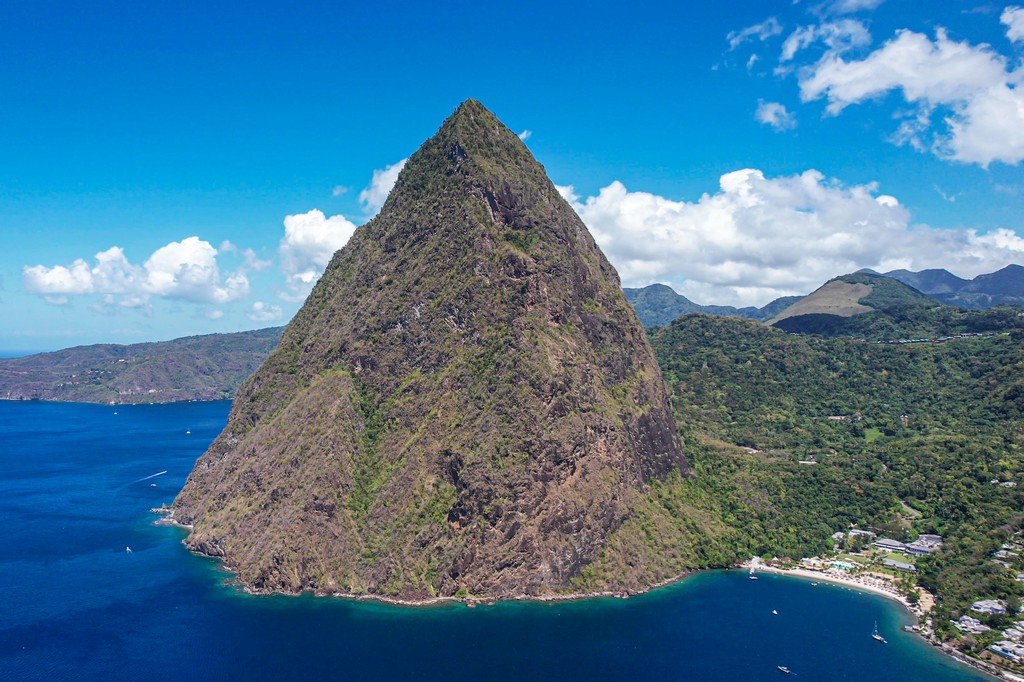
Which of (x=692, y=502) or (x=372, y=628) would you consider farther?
(x=692, y=502)

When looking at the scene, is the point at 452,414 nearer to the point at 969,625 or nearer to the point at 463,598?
the point at 463,598

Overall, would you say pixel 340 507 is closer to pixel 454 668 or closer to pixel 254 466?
pixel 254 466

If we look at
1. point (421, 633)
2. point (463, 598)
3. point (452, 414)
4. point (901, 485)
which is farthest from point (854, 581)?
point (421, 633)

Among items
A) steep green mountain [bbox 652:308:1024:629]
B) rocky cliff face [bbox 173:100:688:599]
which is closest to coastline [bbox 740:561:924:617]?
steep green mountain [bbox 652:308:1024:629]

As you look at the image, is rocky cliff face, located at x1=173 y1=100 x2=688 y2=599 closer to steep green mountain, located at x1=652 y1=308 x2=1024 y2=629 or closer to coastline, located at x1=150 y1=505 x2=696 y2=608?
coastline, located at x1=150 y1=505 x2=696 y2=608

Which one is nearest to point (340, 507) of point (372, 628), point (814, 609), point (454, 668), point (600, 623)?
point (372, 628)

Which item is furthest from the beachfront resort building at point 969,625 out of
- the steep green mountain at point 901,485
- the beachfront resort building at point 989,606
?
the beachfront resort building at point 989,606
